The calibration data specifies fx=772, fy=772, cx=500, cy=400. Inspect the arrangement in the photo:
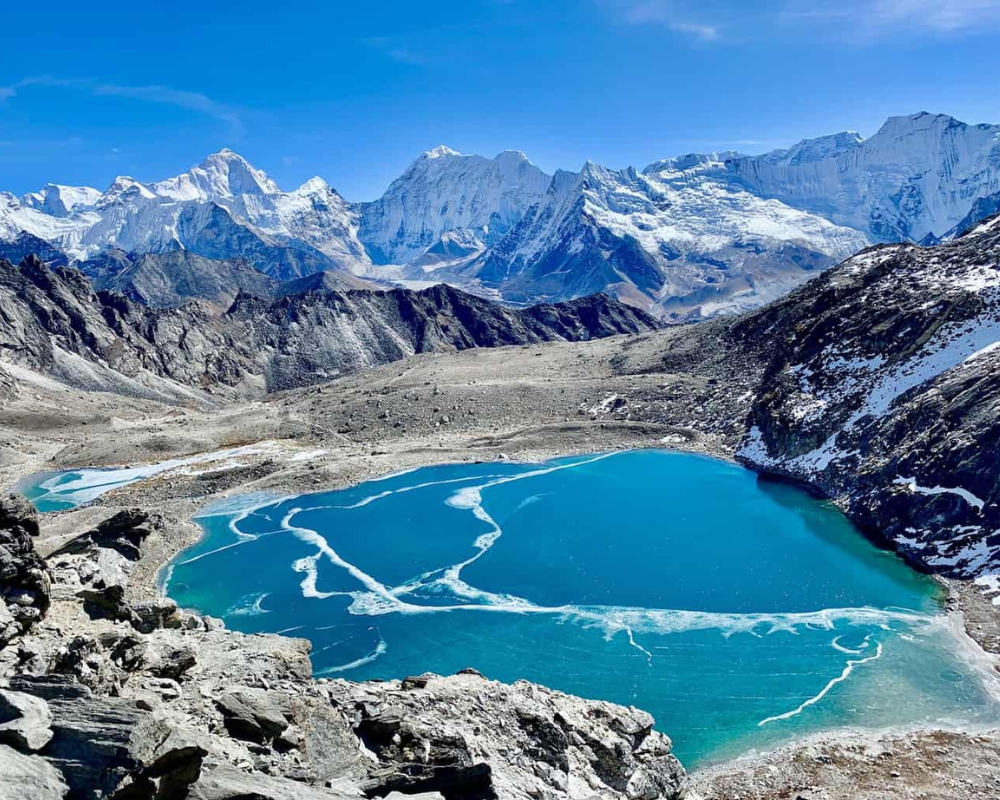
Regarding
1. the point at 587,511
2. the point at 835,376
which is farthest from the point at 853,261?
the point at 587,511

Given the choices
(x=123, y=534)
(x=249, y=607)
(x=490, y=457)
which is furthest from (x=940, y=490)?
(x=123, y=534)

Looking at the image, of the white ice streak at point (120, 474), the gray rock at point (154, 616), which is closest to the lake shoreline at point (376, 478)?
the white ice streak at point (120, 474)

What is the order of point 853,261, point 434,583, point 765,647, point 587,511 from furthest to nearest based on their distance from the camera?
1. point 853,261
2. point 587,511
3. point 434,583
4. point 765,647

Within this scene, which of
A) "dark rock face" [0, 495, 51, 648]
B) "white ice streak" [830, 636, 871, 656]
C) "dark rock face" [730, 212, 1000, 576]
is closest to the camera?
"dark rock face" [0, 495, 51, 648]

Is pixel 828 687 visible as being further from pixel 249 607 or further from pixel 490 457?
pixel 490 457

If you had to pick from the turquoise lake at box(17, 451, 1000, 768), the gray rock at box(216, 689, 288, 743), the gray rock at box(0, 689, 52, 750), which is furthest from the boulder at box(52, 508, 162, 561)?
the gray rock at box(0, 689, 52, 750)

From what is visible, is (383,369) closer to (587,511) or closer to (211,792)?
(587,511)

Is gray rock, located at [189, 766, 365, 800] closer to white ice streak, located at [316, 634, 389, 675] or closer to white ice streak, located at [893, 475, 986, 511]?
white ice streak, located at [316, 634, 389, 675]
